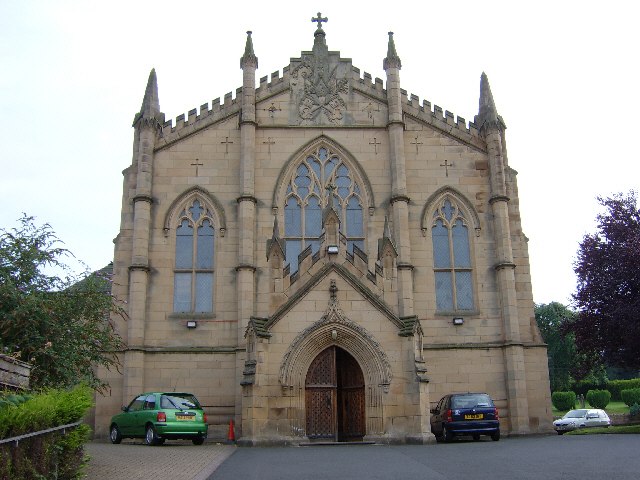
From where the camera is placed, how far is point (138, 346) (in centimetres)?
2538

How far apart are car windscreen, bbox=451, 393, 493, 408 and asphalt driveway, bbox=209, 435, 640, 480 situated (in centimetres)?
395

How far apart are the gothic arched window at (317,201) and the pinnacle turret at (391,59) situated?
4400mm

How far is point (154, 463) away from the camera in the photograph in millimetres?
15039

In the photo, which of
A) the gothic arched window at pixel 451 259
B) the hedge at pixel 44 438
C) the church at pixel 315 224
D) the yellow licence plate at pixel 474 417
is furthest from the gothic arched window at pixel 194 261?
the hedge at pixel 44 438

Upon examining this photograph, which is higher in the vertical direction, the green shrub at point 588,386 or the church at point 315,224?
the church at point 315,224

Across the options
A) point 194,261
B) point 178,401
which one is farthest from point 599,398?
point 178,401

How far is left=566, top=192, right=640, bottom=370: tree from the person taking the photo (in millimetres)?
27062

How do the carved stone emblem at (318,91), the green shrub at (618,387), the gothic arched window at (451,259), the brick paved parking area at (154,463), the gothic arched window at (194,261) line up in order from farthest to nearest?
the green shrub at (618,387) → the carved stone emblem at (318,91) → the gothic arched window at (451,259) → the gothic arched window at (194,261) → the brick paved parking area at (154,463)

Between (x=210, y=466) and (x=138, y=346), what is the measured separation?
11987mm

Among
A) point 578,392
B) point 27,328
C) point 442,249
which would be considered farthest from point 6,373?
point 578,392

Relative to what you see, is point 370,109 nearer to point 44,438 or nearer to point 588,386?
point 44,438

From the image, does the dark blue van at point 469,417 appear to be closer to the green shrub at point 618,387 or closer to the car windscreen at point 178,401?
the car windscreen at point 178,401

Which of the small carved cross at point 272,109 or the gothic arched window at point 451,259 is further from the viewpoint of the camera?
the small carved cross at point 272,109

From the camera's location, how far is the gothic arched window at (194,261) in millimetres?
26703
